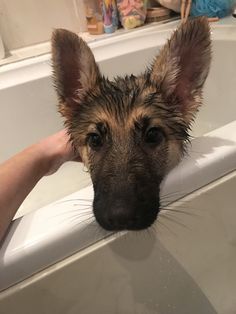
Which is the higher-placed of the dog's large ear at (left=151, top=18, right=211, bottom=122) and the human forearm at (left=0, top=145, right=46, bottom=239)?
the dog's large ear at (left=151, top=18, right=211, bottom=122)

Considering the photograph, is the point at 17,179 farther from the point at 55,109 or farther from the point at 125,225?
the point at 55,109

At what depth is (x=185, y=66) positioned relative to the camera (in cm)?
117

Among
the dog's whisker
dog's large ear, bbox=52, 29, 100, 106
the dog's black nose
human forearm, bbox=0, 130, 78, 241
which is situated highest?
dog's large ear, bbox=52, 29, 100, 106

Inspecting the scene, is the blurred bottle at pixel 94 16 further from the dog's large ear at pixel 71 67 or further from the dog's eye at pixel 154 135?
the dog's eye at pixel 154 135

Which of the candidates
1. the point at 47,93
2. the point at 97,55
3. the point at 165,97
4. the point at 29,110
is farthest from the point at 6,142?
the point at 165,97

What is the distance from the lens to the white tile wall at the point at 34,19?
2135 millimetres

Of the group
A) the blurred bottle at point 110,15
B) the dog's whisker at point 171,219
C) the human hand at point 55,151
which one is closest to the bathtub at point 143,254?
the dog's whisker at point 171,219

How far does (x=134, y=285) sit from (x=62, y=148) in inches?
20.4

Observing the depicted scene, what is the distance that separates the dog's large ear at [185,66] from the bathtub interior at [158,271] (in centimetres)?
26

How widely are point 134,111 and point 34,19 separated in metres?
1.36

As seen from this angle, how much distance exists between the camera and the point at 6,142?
2.03 meters

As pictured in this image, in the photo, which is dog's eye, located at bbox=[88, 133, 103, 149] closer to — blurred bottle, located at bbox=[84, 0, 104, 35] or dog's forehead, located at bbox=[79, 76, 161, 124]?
dog's forehead, located at bbox=[79, 76, 161, 124]

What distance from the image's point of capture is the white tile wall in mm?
2135

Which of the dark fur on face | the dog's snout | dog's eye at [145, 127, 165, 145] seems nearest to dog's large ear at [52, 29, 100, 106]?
the dark fur on face
